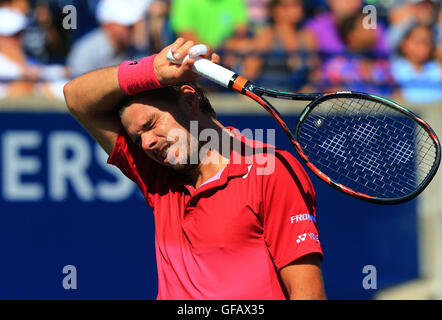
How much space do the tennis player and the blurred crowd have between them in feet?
9.90

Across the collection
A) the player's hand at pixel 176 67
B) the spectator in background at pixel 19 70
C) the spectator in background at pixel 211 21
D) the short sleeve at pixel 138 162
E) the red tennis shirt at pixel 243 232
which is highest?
the spectator in background at pixel 211 21

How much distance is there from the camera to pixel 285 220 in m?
2.96

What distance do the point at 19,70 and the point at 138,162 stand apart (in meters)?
3.19

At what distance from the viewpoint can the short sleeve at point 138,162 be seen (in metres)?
3.35

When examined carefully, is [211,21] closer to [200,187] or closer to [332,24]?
[332,24]

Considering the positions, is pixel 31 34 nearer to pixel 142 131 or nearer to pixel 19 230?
pixel 19 230

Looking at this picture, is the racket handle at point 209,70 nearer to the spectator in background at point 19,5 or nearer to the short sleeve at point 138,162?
the short sleeve at point 138,162

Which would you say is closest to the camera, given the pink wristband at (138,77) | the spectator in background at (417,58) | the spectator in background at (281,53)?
the pink wristband at (138,77)

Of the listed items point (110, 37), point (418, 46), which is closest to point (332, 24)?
point (418, 46)

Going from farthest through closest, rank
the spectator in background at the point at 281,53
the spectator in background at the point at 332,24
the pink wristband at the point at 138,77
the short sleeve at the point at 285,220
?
the spectator in background at the point at 332,24 → the spectator in background at the point at 281,53 → the pink wristband at the point at 138,77 → the short sleeve at the point at 285,220

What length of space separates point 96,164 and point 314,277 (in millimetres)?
3527

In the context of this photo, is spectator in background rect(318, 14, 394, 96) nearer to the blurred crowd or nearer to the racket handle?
the blurred crowd

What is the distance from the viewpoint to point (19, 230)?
5934 millimetres

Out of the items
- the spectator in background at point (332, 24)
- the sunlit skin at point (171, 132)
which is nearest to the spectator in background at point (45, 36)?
the spectator in background at point (332, 24)
